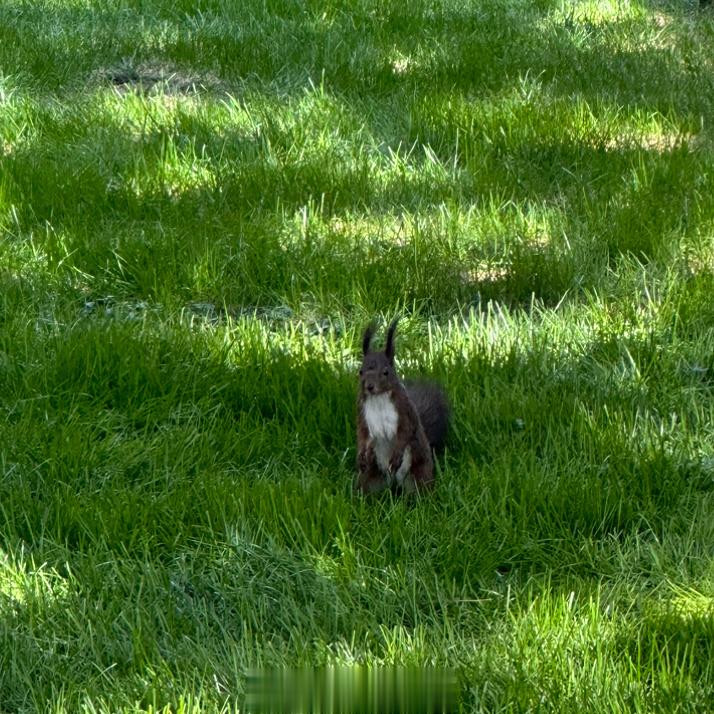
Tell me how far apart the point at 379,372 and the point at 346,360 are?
2.44 ft

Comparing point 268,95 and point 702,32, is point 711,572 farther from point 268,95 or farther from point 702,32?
point 702,32

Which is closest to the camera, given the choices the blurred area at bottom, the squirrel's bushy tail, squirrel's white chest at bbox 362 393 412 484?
the blurred area at bottom

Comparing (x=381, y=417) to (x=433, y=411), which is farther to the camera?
(x=433, y=411)

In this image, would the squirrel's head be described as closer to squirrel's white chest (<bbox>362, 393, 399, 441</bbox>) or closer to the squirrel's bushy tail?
squirrel's white chest (<bbox>362, 393, 399, 441</bbox>)

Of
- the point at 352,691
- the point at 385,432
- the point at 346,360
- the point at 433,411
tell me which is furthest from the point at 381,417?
the point at 352,691

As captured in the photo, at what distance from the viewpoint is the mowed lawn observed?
126 inches

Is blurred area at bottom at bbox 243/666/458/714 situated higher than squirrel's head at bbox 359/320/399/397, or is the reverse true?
squirrel's head at bbox 359/320/399/397

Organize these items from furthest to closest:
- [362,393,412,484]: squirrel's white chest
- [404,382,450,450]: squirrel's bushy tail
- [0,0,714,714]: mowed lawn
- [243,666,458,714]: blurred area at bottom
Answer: [404,382,450,450]: squirrel's bushy tail, [362,393,412,484]: squirrel's white chest, [0,0,714,714]: mowed lawn, [243,666,458,714]: blurred area at bottom

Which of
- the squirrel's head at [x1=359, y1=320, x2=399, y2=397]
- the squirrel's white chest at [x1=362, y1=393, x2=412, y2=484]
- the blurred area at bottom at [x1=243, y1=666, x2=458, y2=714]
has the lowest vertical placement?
the blurred area at bottom at [x1=243, y1=666, x2=458, y2=714]

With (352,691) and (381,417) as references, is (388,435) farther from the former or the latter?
(352,691)

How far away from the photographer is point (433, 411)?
4.04m

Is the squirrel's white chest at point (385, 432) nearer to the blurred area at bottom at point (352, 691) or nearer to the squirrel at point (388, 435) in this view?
the squirrel at point (388, 435)

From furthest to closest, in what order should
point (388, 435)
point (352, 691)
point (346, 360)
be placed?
point (346, 360) → point (388, 435) → point (352, 691)

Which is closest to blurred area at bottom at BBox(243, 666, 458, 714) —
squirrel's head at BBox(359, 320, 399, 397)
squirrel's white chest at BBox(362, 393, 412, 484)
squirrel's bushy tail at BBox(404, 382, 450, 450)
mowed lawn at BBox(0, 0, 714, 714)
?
mowed lawn at BBox(0, 0, 714, 714)
